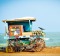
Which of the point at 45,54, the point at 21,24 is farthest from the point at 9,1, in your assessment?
the point at 45,54

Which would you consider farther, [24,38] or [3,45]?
[3,45]

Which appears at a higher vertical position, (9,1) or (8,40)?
(9,1)

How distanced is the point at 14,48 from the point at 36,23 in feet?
4.33

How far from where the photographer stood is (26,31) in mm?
9156

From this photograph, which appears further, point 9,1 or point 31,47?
point 9,1

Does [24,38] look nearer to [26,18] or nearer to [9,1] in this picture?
[26,18]

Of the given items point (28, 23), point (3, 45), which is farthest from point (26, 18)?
point (3, 45)

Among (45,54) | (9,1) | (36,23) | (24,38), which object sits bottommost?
(45,54)

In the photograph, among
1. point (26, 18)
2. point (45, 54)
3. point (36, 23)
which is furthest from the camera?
point (36, 23)

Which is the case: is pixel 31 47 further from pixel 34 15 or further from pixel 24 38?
pixel 34 15

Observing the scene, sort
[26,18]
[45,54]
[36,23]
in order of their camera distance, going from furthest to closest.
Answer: [36,23] → [26,18] → [45,54]

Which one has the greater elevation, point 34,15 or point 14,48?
point 34,15

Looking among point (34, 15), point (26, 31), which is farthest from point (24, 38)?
point (34, 15)

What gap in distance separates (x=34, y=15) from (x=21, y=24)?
2.19 ft
